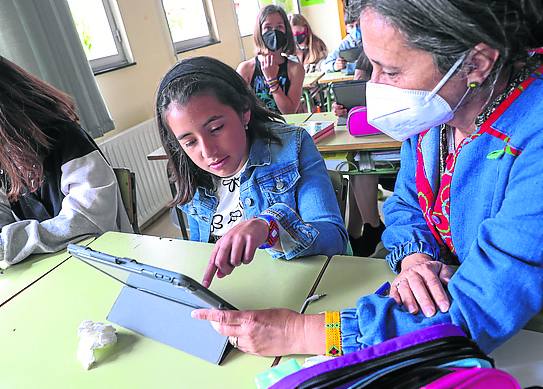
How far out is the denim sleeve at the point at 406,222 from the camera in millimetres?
869

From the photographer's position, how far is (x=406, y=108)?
2.52 feet

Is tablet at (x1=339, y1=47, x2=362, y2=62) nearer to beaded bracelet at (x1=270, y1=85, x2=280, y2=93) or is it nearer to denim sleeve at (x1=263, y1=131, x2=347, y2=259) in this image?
beaded bracelet at (x1=270, y1=85, x2=280, y2=93)

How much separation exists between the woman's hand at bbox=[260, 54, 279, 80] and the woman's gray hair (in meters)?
2.20

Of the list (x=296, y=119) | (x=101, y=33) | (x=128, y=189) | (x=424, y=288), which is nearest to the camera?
(x=424, y=288)

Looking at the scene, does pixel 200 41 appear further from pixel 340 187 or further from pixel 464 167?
pixel 464 167

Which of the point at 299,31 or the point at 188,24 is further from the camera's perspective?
the point at 299,31

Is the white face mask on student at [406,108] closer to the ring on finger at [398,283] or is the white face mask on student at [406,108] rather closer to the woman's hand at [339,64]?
the ring on finger at [398,283]

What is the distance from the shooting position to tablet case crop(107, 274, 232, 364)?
2.50ft

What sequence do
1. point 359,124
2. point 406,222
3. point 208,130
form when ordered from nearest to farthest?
point 406,222 → point 208,130 → point 359,124

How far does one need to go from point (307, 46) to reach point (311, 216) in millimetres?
3835

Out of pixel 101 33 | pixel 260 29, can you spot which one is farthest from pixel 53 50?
pixel 260 29

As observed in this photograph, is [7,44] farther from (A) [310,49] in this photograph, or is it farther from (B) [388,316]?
(A) [310,49]

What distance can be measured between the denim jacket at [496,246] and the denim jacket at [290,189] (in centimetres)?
36

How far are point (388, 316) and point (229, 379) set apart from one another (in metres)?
0.29
